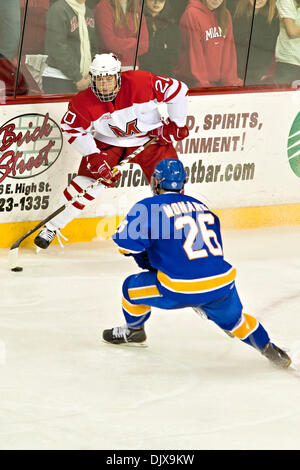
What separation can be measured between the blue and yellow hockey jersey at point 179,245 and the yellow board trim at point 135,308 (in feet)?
0.79

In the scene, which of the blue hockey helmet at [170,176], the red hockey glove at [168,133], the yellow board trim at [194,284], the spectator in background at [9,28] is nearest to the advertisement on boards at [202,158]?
the spectator in background at [9,28]

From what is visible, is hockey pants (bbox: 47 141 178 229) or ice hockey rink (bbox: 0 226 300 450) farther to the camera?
hockey pants (bbox: 47 141 178 229)

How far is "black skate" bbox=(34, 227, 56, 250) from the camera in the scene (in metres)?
4.77

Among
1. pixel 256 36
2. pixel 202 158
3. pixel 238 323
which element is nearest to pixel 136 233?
pixel 238 323

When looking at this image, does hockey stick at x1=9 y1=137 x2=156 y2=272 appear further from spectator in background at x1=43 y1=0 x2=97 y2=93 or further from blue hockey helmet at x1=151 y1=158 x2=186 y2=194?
blue hockey helmet at x1=151 y1=158 x2=186 y2=194

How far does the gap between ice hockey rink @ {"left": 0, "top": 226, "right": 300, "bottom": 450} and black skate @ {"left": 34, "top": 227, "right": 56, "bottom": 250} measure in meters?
0.09

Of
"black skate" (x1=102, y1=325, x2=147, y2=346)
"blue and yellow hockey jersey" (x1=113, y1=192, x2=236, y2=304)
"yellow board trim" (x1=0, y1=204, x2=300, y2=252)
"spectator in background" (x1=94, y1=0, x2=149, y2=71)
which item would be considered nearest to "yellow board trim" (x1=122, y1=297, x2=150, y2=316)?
"black skate" (x1=102, y1=325, x2=147, y2=346)

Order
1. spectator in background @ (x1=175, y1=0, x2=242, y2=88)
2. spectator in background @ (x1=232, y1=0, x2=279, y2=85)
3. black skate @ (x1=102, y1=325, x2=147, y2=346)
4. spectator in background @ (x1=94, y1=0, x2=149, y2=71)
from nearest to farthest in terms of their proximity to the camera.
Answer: black skate @ (x1=102, y1=325, x2=147, y2=346), spectator in background @ (x1=94, y1=0, x2=149, y2=71), spectator in background @ (x1=175, y1=0, x2=242, y2=88), spectator in background @ (x1=232, y1=0, x2=279, y2=85)

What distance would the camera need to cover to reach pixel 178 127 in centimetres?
479

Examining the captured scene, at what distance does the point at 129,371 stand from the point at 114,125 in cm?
178

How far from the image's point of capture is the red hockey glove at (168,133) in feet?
15.7

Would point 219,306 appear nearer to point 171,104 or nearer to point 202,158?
point 171,104

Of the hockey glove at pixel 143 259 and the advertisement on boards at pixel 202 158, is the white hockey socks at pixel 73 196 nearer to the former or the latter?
the advertisement on boards at pixel 202 158

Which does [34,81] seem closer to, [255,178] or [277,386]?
[255,178]
